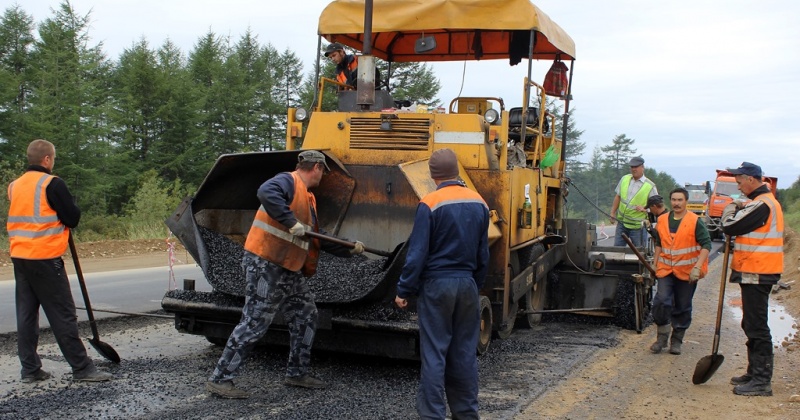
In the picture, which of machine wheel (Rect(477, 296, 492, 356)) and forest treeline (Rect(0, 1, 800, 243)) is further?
forest treeline (Rect(0, 1, 800, 243))

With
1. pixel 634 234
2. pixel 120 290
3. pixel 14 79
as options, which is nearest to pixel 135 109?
pixel 14 79

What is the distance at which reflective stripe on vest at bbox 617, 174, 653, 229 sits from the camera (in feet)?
29.4

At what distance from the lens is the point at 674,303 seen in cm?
728

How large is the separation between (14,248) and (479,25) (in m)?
4.34

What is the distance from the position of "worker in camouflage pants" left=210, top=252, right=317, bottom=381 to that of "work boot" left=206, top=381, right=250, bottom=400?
0.03 meters

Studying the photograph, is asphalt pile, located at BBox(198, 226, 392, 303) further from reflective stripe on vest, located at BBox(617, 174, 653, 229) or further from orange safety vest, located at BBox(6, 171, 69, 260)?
reflective stripe on vest, located at BBox(617, 174, 653, 229)

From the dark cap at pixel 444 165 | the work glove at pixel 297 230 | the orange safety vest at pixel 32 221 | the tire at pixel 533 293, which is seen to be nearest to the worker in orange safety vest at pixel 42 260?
the orange safety vest at pixel 32 221

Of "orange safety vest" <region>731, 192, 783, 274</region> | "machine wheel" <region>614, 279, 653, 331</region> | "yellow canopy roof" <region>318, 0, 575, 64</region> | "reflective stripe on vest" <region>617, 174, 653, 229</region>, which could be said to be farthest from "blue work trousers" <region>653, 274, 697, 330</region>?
"yellow canopy roof" <region>318, 0, 575, 64</region>

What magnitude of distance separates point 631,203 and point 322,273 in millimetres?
4644

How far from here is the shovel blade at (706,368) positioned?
5.77 metres

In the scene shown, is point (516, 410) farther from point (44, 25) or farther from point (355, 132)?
point (44, 25)

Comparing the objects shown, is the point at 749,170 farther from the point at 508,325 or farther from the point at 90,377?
the point at 90,377

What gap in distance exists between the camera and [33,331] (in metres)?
5.28

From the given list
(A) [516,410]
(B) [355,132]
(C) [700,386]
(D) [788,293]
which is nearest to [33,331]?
(B) [355,132]
